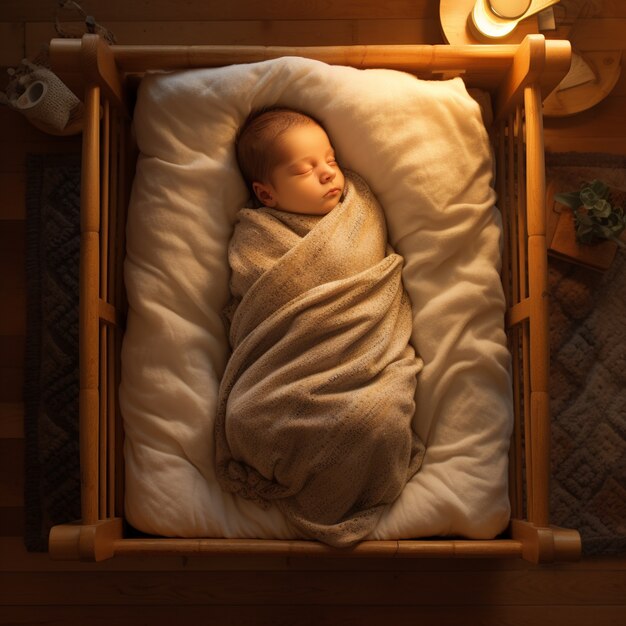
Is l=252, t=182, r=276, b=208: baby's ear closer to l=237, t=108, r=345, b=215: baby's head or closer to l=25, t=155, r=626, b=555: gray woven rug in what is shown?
l=237, t=108, r=345, b=215: baby's head

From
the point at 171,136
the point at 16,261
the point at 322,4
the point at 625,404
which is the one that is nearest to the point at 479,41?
the point at 322,4

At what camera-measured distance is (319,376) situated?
1.19 meters

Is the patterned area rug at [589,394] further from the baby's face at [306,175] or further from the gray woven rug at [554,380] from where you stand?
the baby's face at [306,175]

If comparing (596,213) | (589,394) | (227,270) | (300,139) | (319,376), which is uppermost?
(300,139)

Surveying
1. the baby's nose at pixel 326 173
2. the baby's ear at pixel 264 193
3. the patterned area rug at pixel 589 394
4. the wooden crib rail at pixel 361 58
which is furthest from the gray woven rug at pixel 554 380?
the baby's nose at pixel 326 173

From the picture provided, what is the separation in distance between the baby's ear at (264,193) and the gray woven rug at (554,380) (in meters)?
0.50

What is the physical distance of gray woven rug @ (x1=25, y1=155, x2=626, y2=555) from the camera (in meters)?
1.50

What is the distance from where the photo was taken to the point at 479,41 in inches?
58.8

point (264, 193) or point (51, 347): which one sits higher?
point (264, 193)

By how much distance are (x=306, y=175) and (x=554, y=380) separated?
29.2 inches

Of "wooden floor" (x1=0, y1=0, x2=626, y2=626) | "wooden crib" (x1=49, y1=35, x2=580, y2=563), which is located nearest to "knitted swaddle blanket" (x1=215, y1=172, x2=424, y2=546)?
"wooden crib" (x1=49, y1=35, x2=580, y2=563)

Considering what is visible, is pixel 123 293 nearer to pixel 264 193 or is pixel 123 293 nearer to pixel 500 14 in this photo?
pixel 264 193

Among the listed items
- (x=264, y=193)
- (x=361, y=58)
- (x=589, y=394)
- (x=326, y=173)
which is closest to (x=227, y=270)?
(x=264, y=193)

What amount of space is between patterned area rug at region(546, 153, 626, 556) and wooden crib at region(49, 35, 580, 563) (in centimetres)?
24
